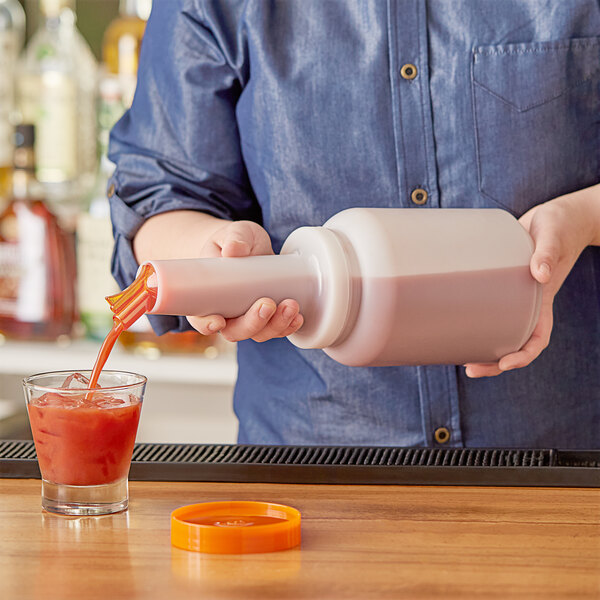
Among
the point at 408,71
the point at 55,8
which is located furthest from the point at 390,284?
the point at 55,8

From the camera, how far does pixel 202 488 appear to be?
2.71 ft

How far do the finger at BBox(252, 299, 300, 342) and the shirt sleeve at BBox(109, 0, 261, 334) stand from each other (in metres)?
0.33

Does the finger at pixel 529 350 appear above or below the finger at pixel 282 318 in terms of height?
below

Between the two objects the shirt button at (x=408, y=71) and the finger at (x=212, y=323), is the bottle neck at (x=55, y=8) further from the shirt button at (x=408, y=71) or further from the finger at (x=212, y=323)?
the finger at (x=212, y=323)

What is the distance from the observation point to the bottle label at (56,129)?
1805 millimetres

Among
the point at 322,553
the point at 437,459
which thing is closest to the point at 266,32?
the point at 437,459

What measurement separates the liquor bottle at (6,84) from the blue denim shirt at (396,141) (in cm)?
82

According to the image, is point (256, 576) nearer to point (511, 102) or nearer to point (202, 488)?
point (202, 488)

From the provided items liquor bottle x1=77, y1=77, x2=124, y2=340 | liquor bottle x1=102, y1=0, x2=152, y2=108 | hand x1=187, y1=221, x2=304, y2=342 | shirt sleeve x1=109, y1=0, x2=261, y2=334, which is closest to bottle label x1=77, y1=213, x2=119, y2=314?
liquor bottle x1=77, y1=77, x2=124, y2=340

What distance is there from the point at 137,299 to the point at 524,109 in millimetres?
507

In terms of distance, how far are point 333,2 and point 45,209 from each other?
0.89 m

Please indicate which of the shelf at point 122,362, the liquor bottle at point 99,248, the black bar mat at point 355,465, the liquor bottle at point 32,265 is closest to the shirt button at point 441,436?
the black bar mat at point 355,465

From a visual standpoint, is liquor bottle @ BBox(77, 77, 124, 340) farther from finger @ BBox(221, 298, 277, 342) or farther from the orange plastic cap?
the orange plastic cap

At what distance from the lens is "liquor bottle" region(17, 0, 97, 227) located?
1808 mm
